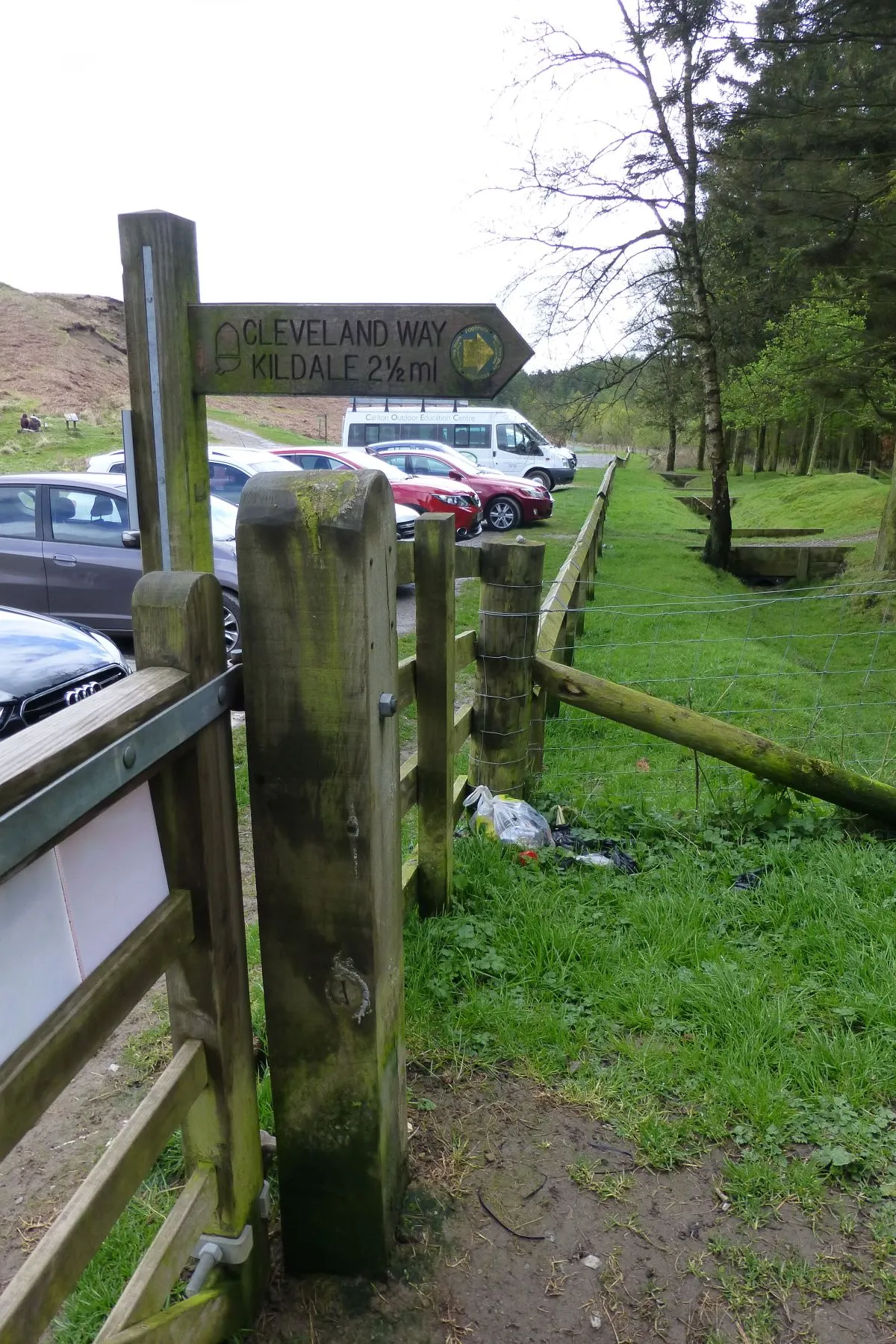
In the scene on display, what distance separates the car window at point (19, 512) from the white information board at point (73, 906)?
311 inches

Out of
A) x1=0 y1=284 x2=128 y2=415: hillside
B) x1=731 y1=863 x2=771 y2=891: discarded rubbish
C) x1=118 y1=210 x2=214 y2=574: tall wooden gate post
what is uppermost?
x1=0 y1=284 x2=128 y2=415: hillside

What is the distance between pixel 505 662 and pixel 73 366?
198ft

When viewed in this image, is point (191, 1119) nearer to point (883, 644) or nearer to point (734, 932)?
point (734, 932)

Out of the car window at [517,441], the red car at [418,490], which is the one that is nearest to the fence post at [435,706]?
the red car at [418,490]

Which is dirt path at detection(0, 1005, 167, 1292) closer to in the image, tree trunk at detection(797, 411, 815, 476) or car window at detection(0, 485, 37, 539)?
A: car window at detection(0, 485, 37, 539)

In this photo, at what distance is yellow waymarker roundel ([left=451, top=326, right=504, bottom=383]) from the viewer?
2.19 m

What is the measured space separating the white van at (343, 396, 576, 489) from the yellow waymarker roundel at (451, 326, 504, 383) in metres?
23.4

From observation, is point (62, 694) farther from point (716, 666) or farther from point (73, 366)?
point (73, 366)

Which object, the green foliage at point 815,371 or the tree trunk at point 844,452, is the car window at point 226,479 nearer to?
the green foliage at point 815,371

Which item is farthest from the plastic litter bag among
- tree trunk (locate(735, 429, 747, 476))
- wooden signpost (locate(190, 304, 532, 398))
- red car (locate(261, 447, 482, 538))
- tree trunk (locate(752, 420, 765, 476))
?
tree trunk (locate(735, 429, 747, 476))

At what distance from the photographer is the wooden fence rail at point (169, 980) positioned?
45.1 inches

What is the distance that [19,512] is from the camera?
28.0 feet

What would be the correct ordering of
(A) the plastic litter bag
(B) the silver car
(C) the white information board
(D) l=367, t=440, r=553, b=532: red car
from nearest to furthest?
(C) the white information board < (A) the plastic litter bag < (B) the silver car < (D) l=367, t=440, r=553, b=532: red car

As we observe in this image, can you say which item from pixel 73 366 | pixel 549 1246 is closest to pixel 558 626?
pixel 549 1246
